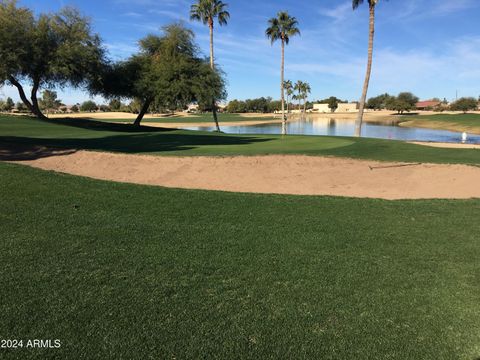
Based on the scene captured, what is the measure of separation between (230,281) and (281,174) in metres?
8.96

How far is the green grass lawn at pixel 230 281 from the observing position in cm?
340

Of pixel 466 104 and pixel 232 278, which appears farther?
pixel 466 104

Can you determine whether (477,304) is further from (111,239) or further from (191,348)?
(111,239)

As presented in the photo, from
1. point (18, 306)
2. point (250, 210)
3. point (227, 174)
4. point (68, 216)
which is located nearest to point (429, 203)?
point (250, 210)

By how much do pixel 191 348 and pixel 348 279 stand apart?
7.57ft

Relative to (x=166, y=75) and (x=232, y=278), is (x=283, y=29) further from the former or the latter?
(x=232, y=278)

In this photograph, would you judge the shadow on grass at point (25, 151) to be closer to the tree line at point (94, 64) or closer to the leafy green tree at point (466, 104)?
the tree line at point (94, 64)

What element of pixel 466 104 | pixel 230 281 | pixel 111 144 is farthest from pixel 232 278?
pixel 466 104

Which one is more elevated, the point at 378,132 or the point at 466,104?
the point at 466,104

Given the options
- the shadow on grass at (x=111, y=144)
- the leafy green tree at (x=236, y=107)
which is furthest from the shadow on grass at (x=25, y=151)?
the leafy green tree at (x=236, y=107)

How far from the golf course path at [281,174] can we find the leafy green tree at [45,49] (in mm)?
25935

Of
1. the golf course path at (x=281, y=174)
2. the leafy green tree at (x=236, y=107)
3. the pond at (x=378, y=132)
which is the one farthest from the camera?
the leafy green tree at (x=236, y=107)

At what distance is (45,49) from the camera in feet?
121

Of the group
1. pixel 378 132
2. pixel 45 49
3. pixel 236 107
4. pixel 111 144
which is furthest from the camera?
pixel 236 107
